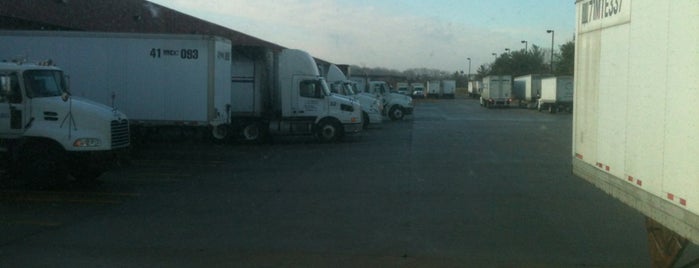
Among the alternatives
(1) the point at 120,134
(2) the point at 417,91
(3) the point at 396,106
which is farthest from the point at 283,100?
(2) the point at 417,91

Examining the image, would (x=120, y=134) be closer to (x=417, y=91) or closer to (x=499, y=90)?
(x=499, y=90)

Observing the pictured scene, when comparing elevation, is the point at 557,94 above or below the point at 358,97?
above

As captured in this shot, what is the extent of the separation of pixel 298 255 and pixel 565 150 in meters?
17.6

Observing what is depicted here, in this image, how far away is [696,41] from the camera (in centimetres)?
A: 559

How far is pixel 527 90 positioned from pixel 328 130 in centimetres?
5432

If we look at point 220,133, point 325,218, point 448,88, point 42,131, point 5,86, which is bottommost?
point 325,218

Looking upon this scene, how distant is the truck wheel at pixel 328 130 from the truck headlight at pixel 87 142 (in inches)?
544

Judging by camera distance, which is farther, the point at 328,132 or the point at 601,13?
the point at 328,132

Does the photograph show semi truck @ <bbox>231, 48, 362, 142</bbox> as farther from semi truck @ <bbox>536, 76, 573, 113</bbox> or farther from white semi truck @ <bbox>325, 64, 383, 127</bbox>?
semi truck @ <bbox>536, 76, 573, 113</bbox>

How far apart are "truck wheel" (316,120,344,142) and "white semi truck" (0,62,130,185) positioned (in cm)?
1361

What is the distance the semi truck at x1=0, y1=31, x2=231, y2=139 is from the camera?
22.2 meters

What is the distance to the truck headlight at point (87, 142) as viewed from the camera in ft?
48.0

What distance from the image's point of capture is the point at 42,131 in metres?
14.5

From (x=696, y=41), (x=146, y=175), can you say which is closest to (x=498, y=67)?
(x=146, y=175)
